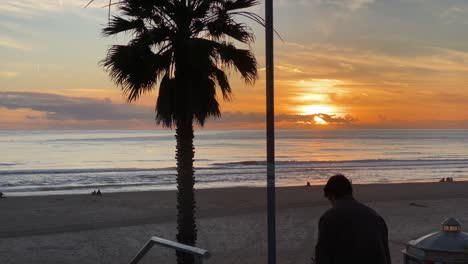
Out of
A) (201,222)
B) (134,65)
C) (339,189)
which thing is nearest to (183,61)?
(134,65)

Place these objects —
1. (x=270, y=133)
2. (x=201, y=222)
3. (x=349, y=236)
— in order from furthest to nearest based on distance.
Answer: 1. (x=201, y=222)
2. (x=270, y=133)
3. (x=349, y=236)

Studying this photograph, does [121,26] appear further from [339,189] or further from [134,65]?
[339,189]

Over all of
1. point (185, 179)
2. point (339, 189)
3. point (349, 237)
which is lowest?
point (185, 179)

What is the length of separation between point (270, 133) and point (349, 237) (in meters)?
2.48

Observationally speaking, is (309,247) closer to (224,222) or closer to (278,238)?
(278,238)

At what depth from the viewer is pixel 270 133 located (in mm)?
6227

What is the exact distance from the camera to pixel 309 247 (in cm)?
1242

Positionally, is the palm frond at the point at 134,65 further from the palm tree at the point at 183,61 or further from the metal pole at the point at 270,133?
the metal pole at the point at 270,133

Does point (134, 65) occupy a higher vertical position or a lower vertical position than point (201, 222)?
higher

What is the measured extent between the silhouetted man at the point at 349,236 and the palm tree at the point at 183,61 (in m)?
4.75

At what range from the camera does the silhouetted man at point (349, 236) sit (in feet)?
12.7

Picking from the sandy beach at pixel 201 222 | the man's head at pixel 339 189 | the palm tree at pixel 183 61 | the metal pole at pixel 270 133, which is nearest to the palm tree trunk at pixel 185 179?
the palm tree at pixel 183 61

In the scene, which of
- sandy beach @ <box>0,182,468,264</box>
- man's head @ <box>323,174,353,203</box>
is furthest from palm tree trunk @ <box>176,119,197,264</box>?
man's head @ <box>323,174,353,203</box>

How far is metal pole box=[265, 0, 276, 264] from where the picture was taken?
20.3 feet
